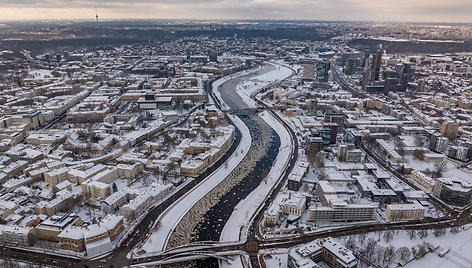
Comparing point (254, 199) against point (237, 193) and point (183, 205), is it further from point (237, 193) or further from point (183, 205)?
→ point (183, 205)

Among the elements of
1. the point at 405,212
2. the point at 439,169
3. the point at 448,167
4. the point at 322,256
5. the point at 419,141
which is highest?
the point at 419,141

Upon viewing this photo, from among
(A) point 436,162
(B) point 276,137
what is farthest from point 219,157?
(A) point 436,162

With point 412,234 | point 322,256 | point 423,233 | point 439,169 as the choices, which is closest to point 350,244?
point 322,256

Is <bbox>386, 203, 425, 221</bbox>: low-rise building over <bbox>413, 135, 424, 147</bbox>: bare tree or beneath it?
beneath

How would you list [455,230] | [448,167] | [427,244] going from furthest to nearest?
[448,167] → [455,230] → [427,244]

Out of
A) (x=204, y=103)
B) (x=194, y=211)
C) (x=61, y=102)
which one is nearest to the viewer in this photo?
(x=194, y=211)

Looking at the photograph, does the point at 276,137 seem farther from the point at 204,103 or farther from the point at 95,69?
the point at 95,69

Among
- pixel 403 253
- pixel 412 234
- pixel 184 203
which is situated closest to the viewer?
pixel 403 253

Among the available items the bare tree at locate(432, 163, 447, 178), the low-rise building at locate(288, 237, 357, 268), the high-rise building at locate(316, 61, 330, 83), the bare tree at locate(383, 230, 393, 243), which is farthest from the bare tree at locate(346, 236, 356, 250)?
the high-rise building at locate(316, 61, 330, 83)

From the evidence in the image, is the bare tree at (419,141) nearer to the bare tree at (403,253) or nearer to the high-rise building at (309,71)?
the bare tree at (403,253)

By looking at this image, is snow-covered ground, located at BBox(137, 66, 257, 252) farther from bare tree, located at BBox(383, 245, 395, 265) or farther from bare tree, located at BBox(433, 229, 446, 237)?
bare tree, located at BBox(433, 229, 446, 237)

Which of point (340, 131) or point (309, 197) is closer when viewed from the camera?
point (309, 197)
